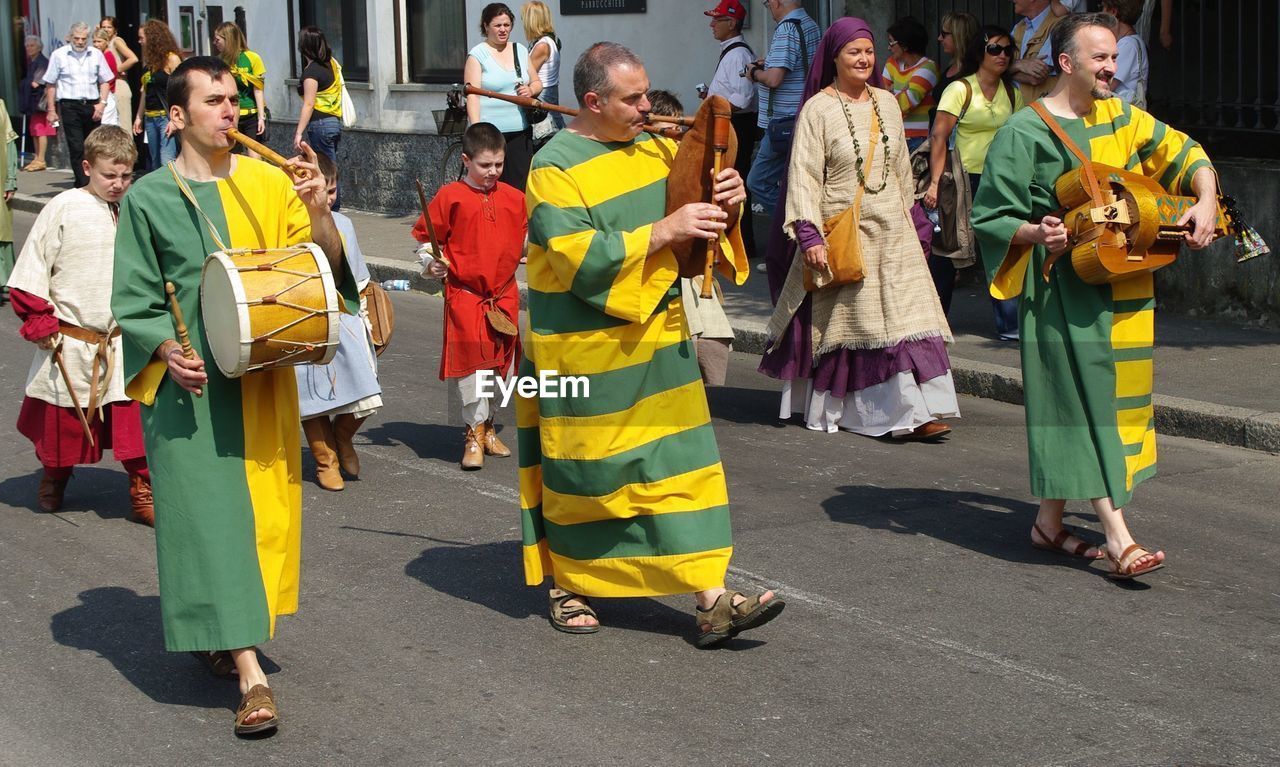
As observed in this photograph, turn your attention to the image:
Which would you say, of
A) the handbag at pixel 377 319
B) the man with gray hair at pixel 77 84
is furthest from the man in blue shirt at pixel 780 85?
the man with gray hair at pixel 77 84

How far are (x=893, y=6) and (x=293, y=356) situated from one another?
33.2ft

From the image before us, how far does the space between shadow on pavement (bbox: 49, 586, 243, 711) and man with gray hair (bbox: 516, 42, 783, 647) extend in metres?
1.12

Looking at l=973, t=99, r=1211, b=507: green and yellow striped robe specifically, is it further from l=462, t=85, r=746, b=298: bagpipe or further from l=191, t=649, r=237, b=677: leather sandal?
l=191, t=649, r=237, b=677: leather sandal

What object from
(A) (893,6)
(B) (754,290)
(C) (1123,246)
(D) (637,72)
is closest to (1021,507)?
(C) (1123,246)

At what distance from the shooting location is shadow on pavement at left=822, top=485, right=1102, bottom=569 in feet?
21.5

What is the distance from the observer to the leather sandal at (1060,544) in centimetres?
636

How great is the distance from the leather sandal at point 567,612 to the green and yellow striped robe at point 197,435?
104 centimetres

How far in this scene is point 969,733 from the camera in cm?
470

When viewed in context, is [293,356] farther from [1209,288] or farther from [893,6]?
[893,6]

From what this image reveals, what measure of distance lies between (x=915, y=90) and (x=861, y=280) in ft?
12.2

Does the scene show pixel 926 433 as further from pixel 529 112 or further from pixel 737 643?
pixel 529 112

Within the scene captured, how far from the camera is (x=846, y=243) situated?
8.49 meters

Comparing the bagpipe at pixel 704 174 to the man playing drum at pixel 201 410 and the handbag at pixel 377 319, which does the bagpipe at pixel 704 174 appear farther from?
the handbag at pixel 377 319

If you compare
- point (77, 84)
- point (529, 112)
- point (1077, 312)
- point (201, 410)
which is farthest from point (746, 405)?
point (77, 84)
